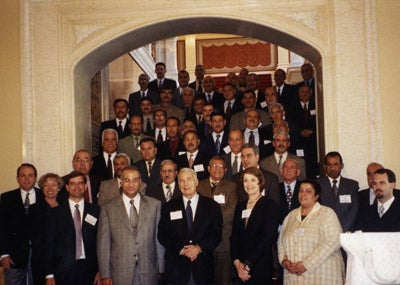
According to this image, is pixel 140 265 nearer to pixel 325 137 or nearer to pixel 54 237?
pixel 54 237

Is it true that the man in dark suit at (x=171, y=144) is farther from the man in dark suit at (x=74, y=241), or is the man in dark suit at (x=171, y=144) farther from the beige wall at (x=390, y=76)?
the beige wall at (x=390, y=76)

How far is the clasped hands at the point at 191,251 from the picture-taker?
15.8ft

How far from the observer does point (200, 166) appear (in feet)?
20.0

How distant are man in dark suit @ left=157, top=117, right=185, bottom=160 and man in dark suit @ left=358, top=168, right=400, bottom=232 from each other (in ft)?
7.11

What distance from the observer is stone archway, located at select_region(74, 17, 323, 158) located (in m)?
6.52

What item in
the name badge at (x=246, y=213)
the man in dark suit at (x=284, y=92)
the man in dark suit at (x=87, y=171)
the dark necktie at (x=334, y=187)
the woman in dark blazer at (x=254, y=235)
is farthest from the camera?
the man in dark suit at (x=284, y=92)

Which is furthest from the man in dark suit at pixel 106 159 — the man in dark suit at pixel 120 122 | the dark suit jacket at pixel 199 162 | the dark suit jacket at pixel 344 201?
the dark suit jacket at pixel 344 201

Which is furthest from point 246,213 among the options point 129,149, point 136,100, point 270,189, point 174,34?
point 136,100

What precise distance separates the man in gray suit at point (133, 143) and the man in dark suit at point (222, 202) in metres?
1.37

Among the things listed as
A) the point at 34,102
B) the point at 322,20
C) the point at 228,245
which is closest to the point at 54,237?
the point at 228,245

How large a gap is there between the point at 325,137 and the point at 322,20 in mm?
1196

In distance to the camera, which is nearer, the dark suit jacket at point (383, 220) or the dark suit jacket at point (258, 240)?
the dark suit jacket at point (258, 240)

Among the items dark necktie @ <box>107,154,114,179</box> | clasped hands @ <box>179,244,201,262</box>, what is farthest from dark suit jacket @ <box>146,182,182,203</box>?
dark necktie @ <box>107,154,114,179</box>

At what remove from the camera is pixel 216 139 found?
265 inches
